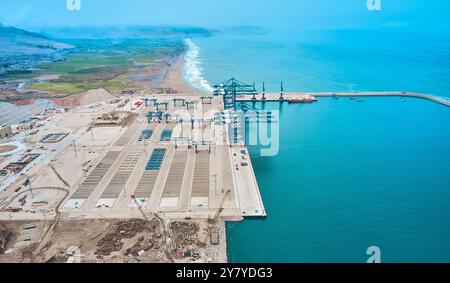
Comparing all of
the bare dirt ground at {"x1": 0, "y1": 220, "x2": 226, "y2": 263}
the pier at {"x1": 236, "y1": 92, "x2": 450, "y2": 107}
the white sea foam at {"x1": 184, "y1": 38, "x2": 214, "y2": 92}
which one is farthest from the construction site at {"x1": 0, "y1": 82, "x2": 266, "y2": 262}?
the white sea foam at {"x1": 184, "y1": 38, "x2": 214, "y2": 92}

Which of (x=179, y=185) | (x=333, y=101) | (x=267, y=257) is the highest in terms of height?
(x=333, y=101)

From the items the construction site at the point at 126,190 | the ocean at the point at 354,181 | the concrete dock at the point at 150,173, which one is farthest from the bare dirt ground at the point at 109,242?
the ocean at the point at 354,181

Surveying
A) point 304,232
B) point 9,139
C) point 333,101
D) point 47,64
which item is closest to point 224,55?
point 47,64

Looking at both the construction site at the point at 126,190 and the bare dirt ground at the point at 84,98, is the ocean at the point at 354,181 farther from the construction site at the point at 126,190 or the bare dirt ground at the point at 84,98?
the bare dirt ground at the point at 84,98

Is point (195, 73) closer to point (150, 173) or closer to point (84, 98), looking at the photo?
point (84, 98)

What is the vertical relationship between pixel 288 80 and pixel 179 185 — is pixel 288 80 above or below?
above

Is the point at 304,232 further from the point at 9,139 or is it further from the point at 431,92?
the point at 431,92

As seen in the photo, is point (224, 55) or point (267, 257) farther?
point (224, 55)

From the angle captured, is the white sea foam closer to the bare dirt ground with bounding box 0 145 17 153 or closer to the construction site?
the construction site
